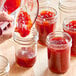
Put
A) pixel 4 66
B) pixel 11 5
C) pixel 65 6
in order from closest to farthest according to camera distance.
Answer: pixel 4 66
pixel 11 5
pixel 65 6

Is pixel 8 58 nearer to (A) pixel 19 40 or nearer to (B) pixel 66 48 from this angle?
(A) pixel 19 40

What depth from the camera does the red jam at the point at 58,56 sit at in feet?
4.90

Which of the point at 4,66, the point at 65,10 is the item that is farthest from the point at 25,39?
the point at 65,10

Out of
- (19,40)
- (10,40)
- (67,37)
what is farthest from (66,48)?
(10,40)

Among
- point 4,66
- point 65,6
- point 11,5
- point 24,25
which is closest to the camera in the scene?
point 4,66

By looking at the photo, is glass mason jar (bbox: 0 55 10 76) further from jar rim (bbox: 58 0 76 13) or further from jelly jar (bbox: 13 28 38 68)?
jar rim (bbox: 58 0 76 13)

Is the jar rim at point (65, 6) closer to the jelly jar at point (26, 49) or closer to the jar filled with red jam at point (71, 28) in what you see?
the jar filled with red jam at point (71, 28)

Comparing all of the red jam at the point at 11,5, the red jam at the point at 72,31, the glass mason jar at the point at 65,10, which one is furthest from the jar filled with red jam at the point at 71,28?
the red jam at the point at 11,5

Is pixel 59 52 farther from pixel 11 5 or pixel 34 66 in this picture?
pixel 11 5

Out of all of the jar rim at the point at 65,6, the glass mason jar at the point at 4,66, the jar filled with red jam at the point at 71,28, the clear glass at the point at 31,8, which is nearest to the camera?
the glass mason jar at the point at 4,66

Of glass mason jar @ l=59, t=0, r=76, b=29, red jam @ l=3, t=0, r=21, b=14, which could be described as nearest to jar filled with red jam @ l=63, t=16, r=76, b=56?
glass mason jar @ l=59, t=0, r=76, b=29

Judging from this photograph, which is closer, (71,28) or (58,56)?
(58,56)

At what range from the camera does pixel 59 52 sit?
149 centimetres

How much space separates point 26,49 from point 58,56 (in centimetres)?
19
